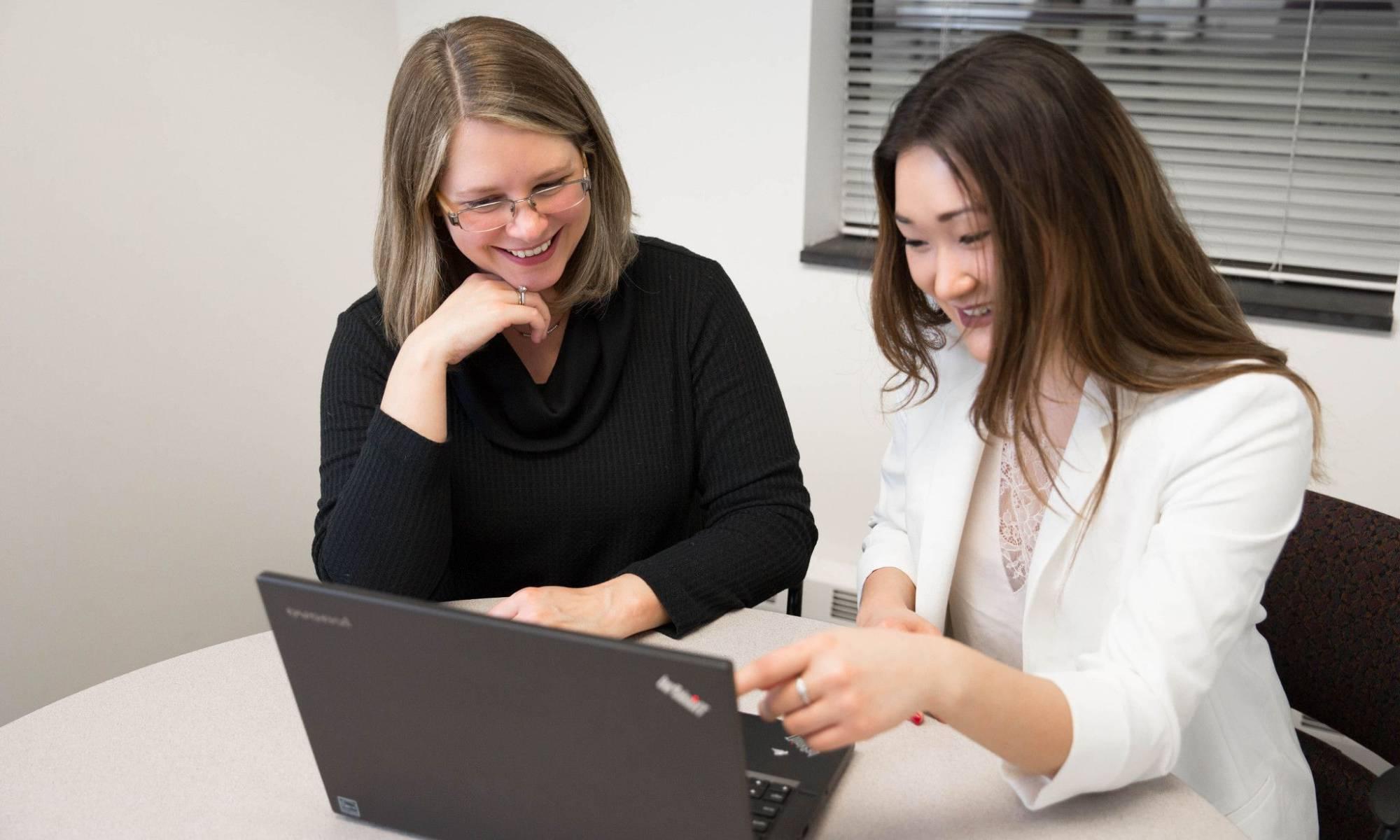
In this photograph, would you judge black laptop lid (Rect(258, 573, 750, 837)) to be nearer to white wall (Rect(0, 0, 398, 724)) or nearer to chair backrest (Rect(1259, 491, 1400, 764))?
chair backrest (Rect(1259, 491, 1400, 764))

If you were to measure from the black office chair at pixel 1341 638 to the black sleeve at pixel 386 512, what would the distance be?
1.02 m

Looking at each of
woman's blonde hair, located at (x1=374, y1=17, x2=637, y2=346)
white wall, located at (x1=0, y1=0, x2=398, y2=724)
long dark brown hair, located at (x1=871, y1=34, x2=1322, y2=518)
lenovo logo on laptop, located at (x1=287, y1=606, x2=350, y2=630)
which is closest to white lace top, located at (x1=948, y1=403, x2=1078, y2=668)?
long dark brown hair, located at (x1=871, y1=34, x2=1322, y2=518)

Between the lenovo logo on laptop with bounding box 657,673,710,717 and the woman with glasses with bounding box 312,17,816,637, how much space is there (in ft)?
1.80

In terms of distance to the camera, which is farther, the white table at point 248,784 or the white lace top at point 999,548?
the white lace top at point 999,548

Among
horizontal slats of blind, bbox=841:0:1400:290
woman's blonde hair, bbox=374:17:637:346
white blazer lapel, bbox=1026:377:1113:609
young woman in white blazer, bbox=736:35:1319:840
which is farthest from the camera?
horizontal slats of blind, bbox=841:0:1400:290

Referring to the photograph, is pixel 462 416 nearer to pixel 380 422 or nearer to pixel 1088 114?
pixel 380 422

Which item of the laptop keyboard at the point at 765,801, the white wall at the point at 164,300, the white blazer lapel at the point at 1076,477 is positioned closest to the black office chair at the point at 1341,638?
the white blazer lapel at the point at 1076,477

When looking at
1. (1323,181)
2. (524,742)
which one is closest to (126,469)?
(524,742)

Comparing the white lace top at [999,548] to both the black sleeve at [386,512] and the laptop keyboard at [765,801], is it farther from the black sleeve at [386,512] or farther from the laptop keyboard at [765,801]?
the black sleeve at [386,512]

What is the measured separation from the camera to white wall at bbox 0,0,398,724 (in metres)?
2.20

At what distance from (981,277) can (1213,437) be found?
261mm

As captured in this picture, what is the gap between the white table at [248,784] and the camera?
40.3 inches

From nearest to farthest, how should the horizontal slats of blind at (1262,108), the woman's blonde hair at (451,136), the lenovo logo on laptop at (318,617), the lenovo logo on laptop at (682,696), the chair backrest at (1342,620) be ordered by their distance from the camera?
the lenovo logo on laptop at (682,696)
the lenovo logo on laptop at (318,617)
the chair backrest at (1342,620)
the woman's blonde hair at (451,136)
the horizontal slats of blind at (1262,108)

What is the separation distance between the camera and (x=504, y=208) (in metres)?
1.46
